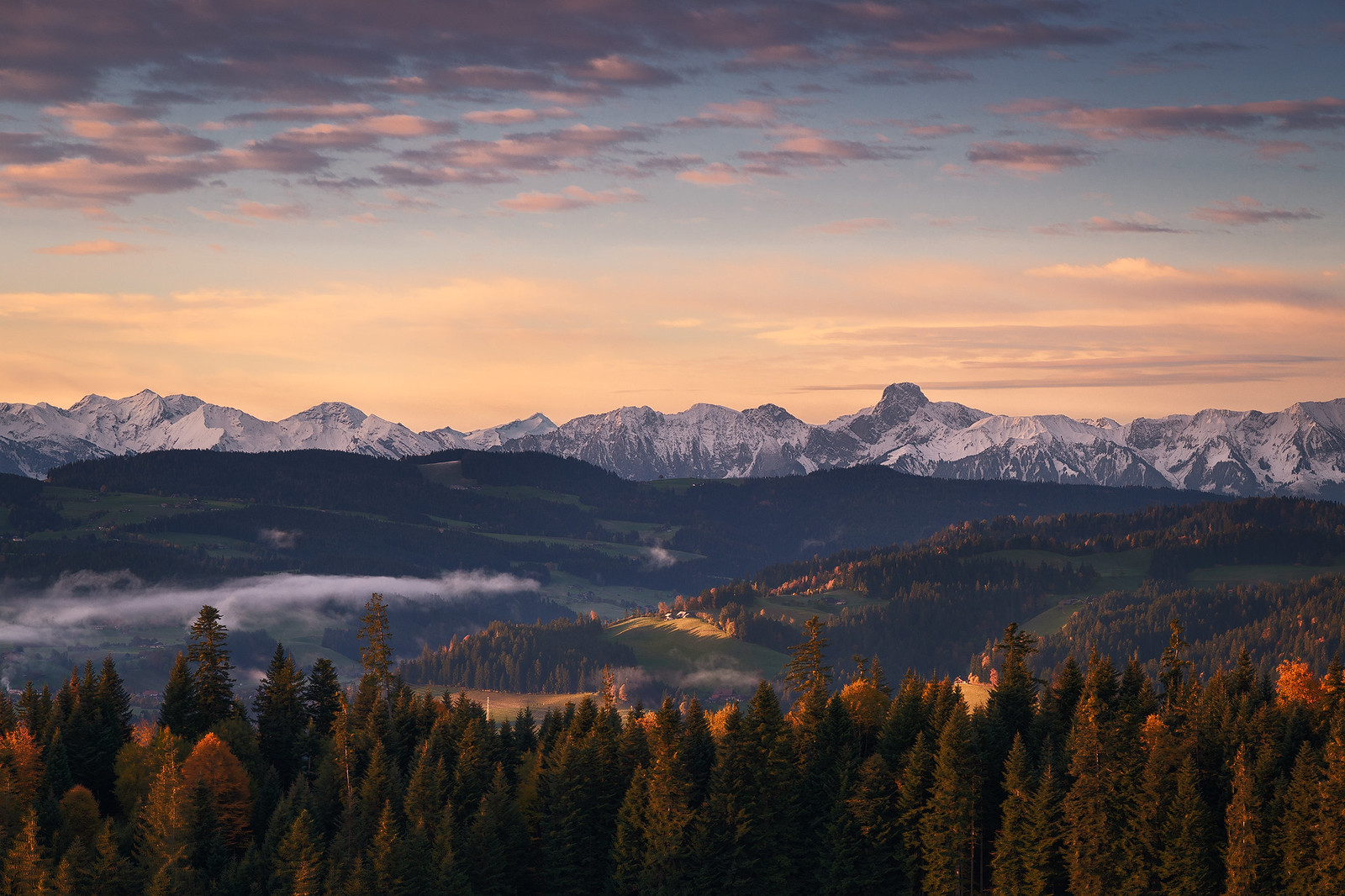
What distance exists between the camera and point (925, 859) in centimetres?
12888

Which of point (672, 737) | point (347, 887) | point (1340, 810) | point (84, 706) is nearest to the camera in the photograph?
point (1340, 810)

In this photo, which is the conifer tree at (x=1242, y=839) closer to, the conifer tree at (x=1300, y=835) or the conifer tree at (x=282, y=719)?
the conifer tree at (x=1300, y=835)

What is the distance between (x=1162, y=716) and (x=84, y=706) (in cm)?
11325

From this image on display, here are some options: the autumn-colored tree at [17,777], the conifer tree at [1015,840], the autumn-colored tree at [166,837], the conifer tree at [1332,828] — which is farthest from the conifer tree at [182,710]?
the conifer tree at [1332,828]

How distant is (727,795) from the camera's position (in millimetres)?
131875

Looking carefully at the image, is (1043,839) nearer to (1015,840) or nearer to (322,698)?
(1015,840)

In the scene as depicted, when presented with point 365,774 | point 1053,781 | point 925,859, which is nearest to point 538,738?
point 365,774

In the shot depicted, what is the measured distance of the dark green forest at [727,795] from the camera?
122m

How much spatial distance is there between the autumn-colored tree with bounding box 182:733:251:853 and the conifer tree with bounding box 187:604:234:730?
36.4ft

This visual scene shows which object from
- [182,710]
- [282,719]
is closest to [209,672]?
[182,710]

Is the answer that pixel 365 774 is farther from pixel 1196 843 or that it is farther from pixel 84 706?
pixel 1196 843

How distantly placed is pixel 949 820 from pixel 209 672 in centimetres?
8032

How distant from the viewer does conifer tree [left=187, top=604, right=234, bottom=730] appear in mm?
147750

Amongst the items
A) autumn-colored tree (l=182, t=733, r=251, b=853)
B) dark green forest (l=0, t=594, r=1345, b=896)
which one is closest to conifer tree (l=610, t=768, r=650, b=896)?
dark green forest (l=0, t=594, r=1345, b=896)
